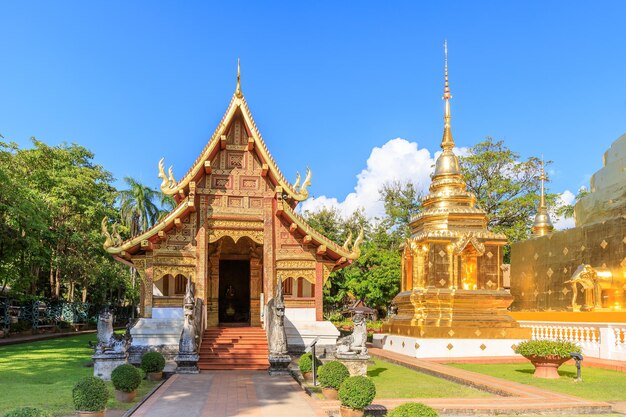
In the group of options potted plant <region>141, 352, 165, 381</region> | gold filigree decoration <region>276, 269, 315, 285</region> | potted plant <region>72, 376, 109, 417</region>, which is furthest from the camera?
gold filigree decoration <region>276, 269, 315, 285</region>

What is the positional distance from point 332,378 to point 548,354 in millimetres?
5015

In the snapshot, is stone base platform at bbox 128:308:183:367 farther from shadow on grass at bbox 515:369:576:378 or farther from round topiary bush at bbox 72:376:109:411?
shadow on grass at bbox 515:369:576:378

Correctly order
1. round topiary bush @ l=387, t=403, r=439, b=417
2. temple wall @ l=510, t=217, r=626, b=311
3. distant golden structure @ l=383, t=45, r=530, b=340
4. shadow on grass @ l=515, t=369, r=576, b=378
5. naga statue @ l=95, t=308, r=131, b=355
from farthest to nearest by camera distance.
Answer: distant golden structure @ l=383, t=45, r=530, b=340 → temple wall @ l=510, t=217, r=626, b=311 → shadow on grass @ l=515, t=369, r=576, b=378 → naga statue @ l=95, t=308, r=131, b=355 → round topiary bush @ l=387, t=403, r=439, b=417

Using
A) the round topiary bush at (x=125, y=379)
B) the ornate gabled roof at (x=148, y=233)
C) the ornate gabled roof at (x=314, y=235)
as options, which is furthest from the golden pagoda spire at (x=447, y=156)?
the round topiary bush at (x=125, y=379)

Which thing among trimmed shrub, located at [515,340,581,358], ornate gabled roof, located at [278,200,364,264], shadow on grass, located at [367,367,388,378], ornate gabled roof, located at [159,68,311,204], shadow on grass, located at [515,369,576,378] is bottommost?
shadow on grass, located at [367,367,388,378]

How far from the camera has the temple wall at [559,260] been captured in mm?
17375

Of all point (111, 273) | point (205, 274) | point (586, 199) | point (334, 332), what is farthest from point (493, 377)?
point (111, 273)

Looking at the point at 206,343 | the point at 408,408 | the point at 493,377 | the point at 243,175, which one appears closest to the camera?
the point at 408,408

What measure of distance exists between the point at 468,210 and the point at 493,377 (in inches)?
285

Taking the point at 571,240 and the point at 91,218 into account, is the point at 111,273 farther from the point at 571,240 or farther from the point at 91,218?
the point at 571,240

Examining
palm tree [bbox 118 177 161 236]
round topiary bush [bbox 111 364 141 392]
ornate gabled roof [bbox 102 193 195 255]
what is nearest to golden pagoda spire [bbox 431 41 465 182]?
ornate gabled roof [bbox 102 193 195 255]

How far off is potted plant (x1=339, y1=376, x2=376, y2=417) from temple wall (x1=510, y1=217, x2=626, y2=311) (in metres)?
11.5

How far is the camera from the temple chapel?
16797 mm

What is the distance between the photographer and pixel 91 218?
3350 centimetres
